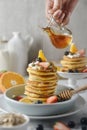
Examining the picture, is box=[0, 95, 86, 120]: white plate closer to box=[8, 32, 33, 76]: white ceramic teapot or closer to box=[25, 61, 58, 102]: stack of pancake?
box=[25, 61, 58, 102]: stack of pancake

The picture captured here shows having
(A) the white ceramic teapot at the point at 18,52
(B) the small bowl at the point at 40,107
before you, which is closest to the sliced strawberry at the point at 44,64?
(B) the small bowl at the point at 40,107

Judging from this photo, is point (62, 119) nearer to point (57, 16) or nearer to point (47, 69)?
point (47, 69)

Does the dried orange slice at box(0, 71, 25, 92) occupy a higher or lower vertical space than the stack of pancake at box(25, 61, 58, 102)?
lower

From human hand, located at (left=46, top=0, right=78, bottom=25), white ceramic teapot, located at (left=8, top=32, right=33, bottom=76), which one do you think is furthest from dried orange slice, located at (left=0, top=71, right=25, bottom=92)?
white ceramic teapot, located at (left=8, top=32, right=33, bottom=76)

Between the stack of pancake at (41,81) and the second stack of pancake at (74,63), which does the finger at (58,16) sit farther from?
the stack of pancake at (41,81)

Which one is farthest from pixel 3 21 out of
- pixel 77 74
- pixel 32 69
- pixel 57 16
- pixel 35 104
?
pixel 35 104

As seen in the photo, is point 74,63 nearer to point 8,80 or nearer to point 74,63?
point 74,63

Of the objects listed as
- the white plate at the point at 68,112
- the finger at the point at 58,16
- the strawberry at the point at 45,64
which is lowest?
the white plate at the point at 68,112
